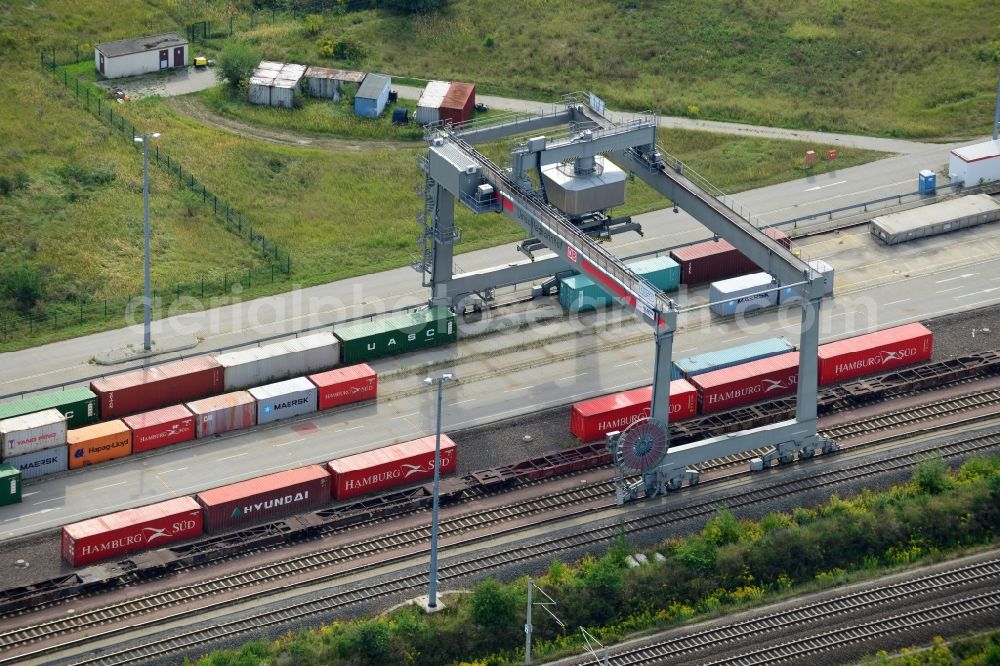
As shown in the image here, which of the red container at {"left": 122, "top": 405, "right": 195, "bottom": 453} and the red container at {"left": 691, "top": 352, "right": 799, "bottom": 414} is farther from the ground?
the red container at {"left": 691, "top": 352, "right": 799, "bottom": 414}

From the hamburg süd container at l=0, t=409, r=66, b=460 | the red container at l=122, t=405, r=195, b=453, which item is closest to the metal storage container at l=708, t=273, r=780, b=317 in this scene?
the red container at l=122, t=405, r=195, b=453

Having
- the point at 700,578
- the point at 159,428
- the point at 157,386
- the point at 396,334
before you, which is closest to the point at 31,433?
the point at 159,428

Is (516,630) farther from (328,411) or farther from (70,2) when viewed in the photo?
(70,2)

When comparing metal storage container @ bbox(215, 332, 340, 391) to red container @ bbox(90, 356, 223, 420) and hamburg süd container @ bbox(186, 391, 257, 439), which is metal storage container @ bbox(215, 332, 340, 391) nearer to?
red container @ bbox(90, 356, 223, 420)

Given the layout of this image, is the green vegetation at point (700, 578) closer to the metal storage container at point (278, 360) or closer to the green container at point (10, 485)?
the green container at point (10, 485)

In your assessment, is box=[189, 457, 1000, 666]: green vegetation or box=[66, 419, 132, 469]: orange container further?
box=[66, 419, 132, 469]: orange container

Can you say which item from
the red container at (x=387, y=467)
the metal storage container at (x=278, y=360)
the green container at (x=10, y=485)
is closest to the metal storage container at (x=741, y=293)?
the metal storage container at (x=278, y=360)

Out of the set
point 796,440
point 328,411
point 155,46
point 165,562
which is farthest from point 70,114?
point 796,440
